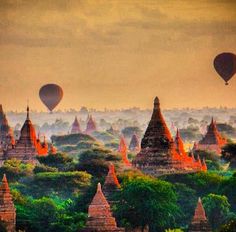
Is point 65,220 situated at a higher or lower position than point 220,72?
lower

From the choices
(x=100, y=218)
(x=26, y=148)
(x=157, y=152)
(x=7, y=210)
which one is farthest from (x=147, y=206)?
(x=26, y=148)

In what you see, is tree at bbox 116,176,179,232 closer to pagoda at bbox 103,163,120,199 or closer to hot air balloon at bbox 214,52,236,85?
pagoda at bbox 103,163,120,199

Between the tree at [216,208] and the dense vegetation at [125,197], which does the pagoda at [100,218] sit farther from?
the tree at [216,208]

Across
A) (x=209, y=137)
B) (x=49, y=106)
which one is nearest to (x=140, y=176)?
(x=209, y=137)

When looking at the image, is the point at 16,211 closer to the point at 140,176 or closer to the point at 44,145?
the point at 140,176

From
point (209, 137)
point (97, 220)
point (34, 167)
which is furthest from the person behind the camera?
point (209, 137)

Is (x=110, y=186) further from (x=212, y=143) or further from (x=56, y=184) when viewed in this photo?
(x=212, y=143)

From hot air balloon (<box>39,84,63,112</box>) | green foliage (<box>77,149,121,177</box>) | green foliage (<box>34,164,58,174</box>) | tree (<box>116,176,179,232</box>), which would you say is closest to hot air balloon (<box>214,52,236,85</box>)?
green foliage (<box>77,149,121,177</box>)
